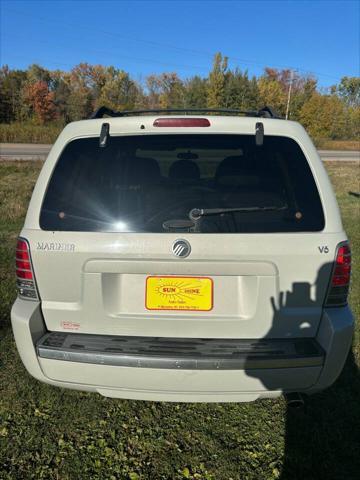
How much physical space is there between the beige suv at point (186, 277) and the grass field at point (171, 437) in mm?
470

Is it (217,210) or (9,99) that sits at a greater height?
(9,99)

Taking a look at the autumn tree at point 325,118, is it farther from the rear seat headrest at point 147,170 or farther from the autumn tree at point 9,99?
the rear seat headrest at point 147,170

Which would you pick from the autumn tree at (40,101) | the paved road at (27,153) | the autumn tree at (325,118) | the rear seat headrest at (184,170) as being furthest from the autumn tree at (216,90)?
the rear seat headrest at (184,170)

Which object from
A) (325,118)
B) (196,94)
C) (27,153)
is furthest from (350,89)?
(27,153)

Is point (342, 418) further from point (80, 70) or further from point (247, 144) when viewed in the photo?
point (80, 70)

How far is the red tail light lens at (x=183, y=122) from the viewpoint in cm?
234

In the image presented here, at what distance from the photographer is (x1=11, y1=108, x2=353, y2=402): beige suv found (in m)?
2.12

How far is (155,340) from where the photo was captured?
2221mm

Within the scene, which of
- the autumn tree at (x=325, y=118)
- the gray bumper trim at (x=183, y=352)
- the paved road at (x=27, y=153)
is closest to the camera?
the gray bumper trim at (x=183, y=352)

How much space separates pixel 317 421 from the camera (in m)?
2.71

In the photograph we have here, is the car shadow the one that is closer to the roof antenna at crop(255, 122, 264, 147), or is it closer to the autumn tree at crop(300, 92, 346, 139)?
the roof antenna at crop(255, 122, 264, 147)

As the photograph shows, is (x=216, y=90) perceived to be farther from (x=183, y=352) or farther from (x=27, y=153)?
(x=183, y=352)

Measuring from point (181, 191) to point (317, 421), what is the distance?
1.83 meters

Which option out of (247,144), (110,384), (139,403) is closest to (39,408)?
(139,403)
